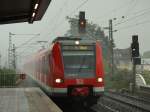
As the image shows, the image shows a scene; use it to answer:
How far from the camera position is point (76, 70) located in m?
20.6

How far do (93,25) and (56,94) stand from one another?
64286 mm

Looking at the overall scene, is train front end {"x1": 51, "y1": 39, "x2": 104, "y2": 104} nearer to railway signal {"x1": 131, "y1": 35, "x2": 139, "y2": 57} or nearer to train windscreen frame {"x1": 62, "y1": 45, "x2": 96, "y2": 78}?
train windscreen frame {"x1": 62, "y1": 45, "x2": 96, "y2": 78}

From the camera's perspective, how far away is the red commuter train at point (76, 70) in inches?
795

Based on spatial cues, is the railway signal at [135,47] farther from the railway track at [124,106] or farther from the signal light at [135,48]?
the railway track at [124,106]

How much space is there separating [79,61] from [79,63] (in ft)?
0.29

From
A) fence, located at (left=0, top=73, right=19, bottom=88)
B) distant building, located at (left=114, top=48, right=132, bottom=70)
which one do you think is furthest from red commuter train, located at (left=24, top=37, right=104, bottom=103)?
distant building, located at (left=114, top=48, right=132, bottom=70)

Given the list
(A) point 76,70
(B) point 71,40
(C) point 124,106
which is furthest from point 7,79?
(A) point 76,70

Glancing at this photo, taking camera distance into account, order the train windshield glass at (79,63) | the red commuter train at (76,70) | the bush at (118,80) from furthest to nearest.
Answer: the bush at (118,80) → the train windshield glass at (79,63) → the red commuter train at (76,70)

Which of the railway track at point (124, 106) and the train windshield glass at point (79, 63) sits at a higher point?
the train windshield glass at point (79, 63)

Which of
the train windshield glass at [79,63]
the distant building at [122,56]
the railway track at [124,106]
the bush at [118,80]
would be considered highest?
the distant building at [122,56]

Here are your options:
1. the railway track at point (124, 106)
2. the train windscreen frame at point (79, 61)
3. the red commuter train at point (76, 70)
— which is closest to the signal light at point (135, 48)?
the railway track at point (124, 106)

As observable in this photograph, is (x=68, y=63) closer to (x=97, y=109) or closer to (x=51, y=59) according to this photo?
(x=51, y=59)

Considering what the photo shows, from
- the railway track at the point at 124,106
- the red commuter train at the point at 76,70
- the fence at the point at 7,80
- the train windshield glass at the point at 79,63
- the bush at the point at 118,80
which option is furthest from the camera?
the bush at the point at 118,80

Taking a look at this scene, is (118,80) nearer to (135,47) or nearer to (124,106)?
(135,47)
